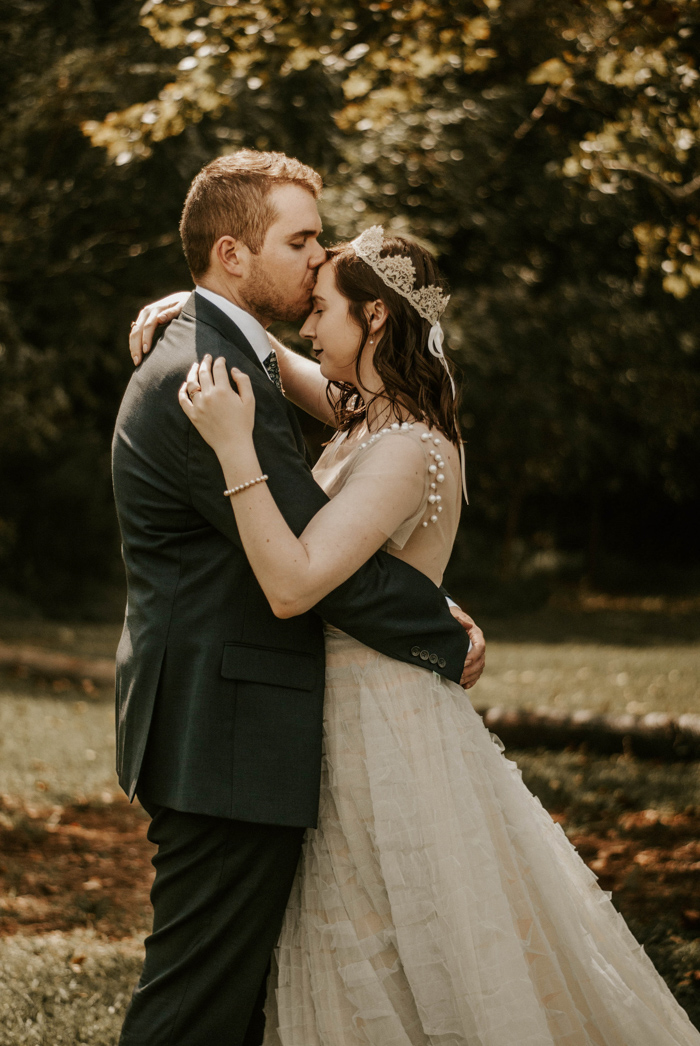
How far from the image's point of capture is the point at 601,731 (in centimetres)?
696

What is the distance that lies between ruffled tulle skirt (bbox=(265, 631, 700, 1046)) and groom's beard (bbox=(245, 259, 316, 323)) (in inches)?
33.3

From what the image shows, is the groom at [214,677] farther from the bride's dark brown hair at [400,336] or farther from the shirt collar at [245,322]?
the bride's dark brown hair at [400,336]

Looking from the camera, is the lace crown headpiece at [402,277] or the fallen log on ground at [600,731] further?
the fallen log on ground at [600,731]

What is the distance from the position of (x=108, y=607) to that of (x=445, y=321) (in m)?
7.32

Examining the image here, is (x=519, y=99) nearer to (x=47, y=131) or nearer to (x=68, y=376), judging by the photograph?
(x=47, y=131)

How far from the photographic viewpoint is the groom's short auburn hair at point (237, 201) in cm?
246

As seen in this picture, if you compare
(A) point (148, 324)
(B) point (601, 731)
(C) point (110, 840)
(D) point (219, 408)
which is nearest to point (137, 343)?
(A) point (148, 324)

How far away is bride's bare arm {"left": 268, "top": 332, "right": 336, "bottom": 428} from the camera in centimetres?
320

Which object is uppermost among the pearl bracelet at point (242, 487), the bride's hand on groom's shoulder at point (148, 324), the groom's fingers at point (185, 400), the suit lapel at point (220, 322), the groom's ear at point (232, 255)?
the groom's ear at point (232, 255)

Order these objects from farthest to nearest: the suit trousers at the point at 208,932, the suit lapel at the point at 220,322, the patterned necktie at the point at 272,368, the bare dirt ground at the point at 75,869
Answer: the bare dirt ground at the point at 75,869 → the patterned necktie at the point at 272,368 → the suit lapel at the point at 220,322 → the suit trousers at the point at 208,932

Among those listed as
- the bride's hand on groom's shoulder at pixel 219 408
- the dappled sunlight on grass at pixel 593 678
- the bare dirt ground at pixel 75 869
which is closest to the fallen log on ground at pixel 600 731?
the dappled sunlight on grass at pixel 593 678

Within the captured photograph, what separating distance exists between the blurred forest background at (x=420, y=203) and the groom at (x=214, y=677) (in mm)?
783

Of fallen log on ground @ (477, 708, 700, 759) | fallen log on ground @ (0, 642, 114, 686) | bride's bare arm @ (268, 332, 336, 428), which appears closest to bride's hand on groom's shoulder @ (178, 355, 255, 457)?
bride's bare arm @ (268, 332, 336, 428)

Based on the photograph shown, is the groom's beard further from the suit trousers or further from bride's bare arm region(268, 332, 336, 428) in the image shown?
the suit trousers
